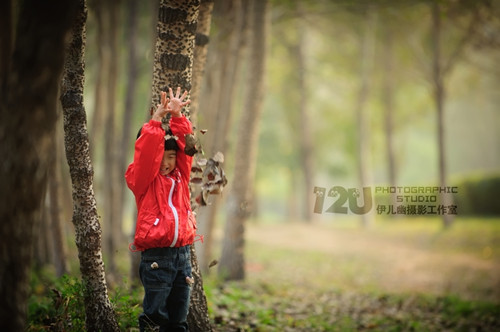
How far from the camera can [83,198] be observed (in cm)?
378

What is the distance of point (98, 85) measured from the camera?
11.9 m

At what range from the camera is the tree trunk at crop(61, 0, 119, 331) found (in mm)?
3746

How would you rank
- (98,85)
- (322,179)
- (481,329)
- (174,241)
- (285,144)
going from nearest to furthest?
(174,241)
(481,329)
(98,85)
(285,144)
(322,179)

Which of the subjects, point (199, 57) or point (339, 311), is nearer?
point (199, 57)

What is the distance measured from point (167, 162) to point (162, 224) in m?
0.55

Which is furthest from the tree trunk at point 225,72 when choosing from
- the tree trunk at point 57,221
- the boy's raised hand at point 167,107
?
the boy's raised hand at point 167,107

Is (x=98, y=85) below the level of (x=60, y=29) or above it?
above

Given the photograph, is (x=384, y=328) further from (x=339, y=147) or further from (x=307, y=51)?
(x=339, y=147)

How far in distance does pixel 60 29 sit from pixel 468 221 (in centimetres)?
1772

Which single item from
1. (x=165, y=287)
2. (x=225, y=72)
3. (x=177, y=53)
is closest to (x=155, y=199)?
(x=165, y=287)

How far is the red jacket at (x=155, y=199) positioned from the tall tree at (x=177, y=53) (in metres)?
0.74

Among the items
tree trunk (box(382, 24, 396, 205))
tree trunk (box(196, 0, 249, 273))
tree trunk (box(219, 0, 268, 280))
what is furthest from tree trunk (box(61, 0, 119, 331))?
tree trunk (box(382, 24, 396, 205))

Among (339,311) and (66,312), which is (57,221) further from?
(339,311)

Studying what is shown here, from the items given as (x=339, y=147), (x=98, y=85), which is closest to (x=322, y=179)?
(x=339, y=147)
